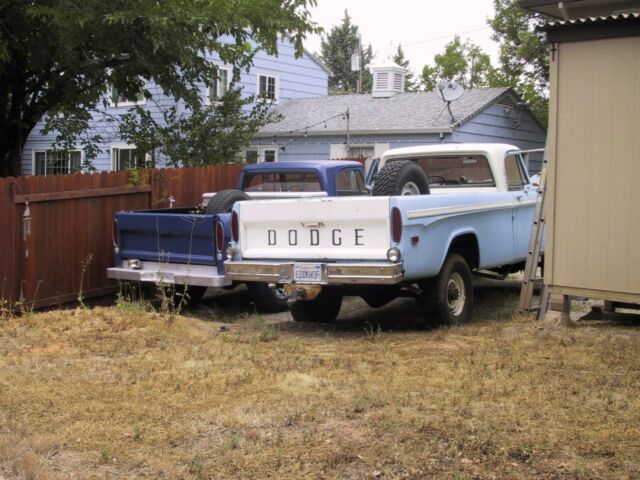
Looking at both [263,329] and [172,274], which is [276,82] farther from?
[263,329]

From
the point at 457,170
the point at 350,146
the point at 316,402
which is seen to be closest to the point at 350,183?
the point at 457,170

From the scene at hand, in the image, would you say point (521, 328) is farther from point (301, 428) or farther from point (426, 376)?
point (301, 428)

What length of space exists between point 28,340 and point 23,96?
661 cm

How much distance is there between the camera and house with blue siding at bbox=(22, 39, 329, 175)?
21.6m

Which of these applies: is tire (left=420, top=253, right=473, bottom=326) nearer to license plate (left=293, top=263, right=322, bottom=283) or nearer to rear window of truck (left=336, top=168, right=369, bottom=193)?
license plate (left=293, top=263, right=322, bottom=283)

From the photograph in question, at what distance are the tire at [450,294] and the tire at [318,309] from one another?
1208 millimetres

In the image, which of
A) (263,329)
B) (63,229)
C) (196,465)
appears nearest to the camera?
(196,465)

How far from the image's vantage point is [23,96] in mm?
12836

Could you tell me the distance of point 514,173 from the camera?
33.6 feet

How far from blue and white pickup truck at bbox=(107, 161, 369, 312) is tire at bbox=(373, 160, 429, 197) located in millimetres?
1454

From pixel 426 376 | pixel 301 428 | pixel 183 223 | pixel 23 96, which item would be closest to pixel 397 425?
pixel 301 428

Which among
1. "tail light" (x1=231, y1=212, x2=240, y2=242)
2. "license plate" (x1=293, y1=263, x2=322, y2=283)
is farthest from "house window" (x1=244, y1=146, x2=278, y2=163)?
"license plate" (x1=293, y1=263, x2=322, y2=283)

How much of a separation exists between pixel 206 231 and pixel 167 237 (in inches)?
25.0

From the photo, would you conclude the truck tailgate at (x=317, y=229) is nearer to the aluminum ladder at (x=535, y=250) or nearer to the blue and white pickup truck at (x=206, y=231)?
the blue and white pickup truck at (x=206, y=231)
